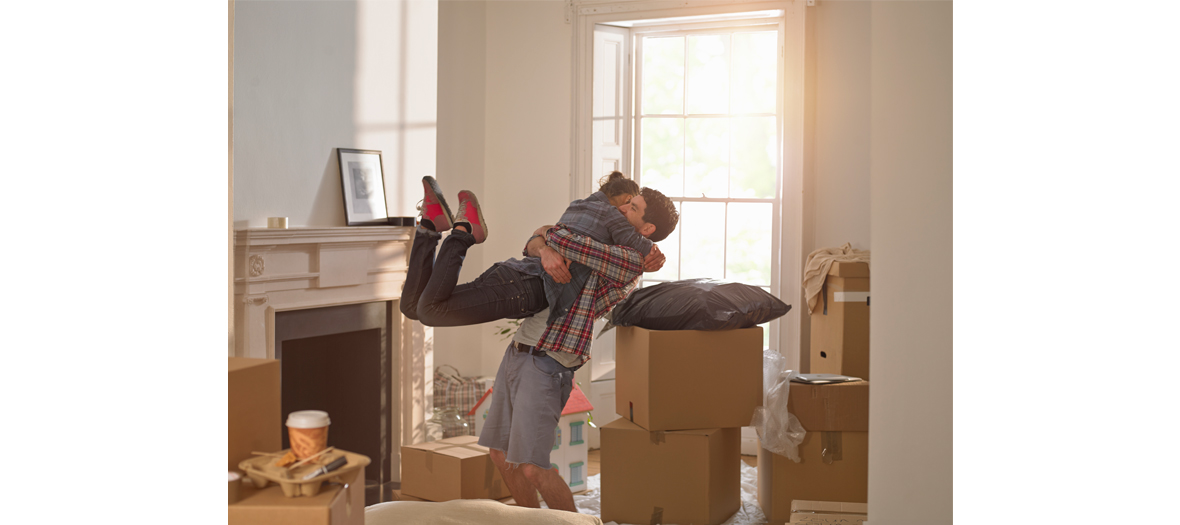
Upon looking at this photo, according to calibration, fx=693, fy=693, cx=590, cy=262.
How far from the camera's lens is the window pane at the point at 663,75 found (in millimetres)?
3316

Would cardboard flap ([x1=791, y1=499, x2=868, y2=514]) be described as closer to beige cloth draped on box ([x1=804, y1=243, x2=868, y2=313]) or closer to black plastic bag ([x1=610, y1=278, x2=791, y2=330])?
black plastic bag ([x1=610, y1=278, x2=791, y2=330])

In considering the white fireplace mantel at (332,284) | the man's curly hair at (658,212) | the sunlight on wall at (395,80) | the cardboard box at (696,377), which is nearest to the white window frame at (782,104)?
the cardboard box at (696,377)

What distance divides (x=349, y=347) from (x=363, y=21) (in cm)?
70

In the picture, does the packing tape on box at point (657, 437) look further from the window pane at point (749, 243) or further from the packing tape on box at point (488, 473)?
the window pane at point (749, 243)

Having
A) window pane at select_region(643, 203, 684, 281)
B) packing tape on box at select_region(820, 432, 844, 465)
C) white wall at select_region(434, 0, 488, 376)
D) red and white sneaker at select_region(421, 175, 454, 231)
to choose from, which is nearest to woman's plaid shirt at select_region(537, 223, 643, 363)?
red and white sneaker at select_region(421, 175, 454, 231)

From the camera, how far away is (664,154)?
3.37 metres

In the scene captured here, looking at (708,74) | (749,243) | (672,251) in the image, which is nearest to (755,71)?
(708,74)

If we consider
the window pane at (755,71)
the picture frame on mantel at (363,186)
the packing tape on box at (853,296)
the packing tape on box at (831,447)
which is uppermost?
the window pane at (755,71)

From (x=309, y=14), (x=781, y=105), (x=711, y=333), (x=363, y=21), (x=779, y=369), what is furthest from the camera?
(x=781, y=105)

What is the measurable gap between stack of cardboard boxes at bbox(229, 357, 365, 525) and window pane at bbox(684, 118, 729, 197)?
283cm

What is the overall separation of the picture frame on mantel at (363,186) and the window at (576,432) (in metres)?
1.04

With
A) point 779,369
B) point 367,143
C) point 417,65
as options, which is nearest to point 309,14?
point 417,65
